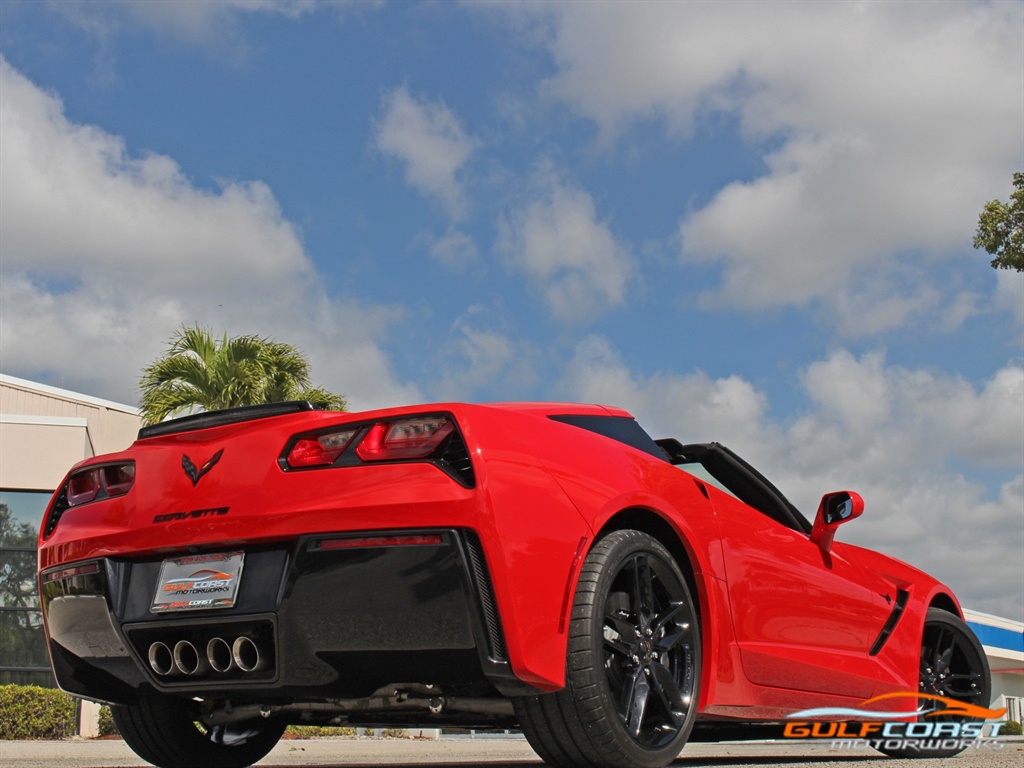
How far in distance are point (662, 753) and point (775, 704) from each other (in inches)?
33.9

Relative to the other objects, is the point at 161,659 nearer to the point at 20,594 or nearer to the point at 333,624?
the point at 333,624

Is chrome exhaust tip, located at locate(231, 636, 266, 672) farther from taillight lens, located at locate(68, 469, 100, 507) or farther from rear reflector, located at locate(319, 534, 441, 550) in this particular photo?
taillight lens, located at locate(68, 469, 100, 507)

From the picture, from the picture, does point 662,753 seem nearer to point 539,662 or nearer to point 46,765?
point 539,662

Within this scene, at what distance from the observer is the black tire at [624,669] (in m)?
3.14

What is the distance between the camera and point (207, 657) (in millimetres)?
3189

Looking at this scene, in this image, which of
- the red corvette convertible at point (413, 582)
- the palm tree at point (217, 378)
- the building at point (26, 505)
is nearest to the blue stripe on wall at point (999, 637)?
the building at point (26, 505)

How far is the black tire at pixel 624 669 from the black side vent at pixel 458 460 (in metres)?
0.49

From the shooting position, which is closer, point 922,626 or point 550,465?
point 550,465

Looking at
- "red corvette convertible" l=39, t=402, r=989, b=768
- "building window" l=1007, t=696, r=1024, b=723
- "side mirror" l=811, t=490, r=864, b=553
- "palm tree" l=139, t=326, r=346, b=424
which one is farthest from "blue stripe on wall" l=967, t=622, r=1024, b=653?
"red corvette convertible" l=39, t=402, r=989, b=768

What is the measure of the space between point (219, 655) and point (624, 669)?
4.07ft

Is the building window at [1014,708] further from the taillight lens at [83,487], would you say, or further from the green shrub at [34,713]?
the taillight lens at [83,487]

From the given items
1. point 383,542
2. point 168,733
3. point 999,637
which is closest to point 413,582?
point 383,542

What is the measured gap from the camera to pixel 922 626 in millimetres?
5441

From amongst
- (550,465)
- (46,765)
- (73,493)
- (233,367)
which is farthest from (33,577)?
(550,465)
